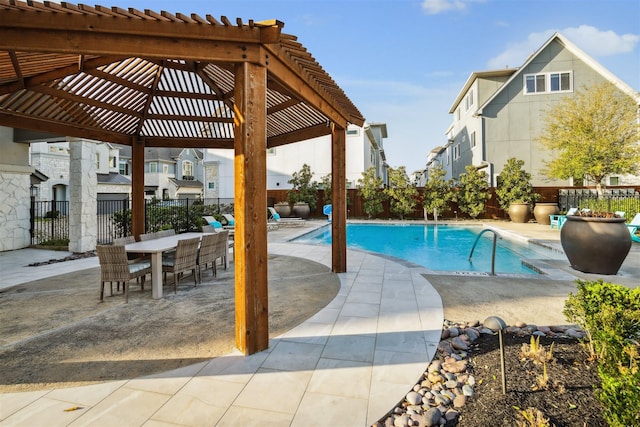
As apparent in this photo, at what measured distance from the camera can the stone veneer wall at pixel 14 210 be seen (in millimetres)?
9070

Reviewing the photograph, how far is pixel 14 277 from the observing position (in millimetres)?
6230

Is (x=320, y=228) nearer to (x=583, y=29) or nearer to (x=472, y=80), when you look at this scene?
(x=472, y=80)

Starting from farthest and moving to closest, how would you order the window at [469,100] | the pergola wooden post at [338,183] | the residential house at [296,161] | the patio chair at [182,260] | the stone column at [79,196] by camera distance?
the residential house at [296,161], the window at [469,100], the stone column at [79,196], the pergola wooden post at [338,183], the patio chair at [182,260]

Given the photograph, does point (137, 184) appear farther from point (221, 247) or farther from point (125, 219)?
point (125, 219)

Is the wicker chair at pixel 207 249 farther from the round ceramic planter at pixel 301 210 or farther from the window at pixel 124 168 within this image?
the window at pixel 124 168

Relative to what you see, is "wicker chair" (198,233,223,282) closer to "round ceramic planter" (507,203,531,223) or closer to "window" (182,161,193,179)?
"round ceramic planter" (507,203,531,223)

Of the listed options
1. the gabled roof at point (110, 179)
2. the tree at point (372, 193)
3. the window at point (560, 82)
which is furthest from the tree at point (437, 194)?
the gabled roof at point (110, 179)

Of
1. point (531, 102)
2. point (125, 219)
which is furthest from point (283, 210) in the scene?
point (531, 102)

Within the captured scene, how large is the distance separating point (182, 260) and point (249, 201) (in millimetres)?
2807

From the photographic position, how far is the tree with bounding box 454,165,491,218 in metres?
16.9

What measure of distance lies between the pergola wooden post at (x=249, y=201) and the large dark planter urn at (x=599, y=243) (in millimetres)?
6205

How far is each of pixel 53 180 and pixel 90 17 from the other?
25.2 metres

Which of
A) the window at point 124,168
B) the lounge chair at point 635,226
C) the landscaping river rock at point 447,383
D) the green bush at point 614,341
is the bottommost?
the landscaping river rock at point 447,383

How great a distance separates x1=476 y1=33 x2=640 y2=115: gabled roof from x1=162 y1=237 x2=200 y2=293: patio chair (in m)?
18.9
